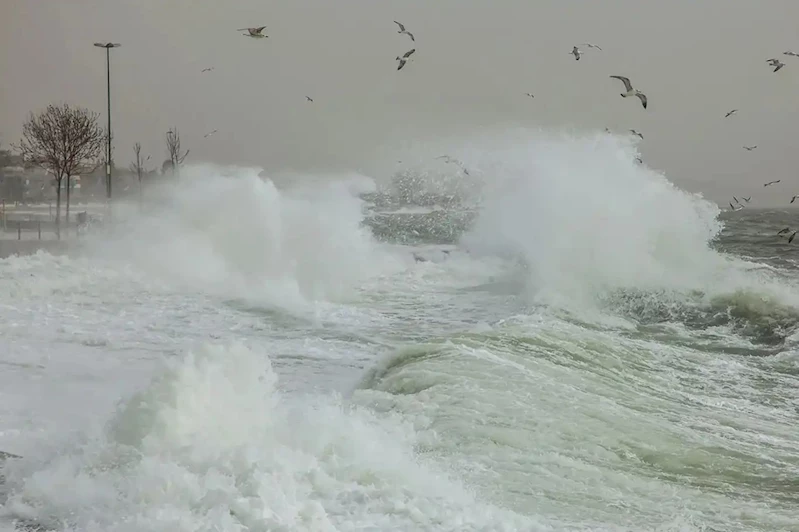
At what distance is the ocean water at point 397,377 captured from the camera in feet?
13.9

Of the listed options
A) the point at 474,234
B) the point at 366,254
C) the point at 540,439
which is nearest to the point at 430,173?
the point at 474,234

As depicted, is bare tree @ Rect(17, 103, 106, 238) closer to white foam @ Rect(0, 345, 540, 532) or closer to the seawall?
the seawall

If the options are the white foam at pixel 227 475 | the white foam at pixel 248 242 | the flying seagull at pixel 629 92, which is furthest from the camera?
the white foam at pixel 248 242

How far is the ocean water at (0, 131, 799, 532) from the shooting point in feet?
13.9

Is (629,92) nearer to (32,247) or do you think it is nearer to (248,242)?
(248,242)

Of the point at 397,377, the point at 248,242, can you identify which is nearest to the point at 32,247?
the point at 248,242

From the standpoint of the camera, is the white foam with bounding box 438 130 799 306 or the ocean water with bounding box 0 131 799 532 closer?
the ocean water with bounding box 0 131 799 532

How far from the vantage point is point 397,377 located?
7391mm

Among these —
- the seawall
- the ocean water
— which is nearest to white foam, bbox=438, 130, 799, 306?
the ocean water

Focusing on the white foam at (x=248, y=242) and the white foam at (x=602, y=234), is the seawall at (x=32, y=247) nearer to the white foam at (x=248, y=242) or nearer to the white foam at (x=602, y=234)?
the white foam at (x=248, y=242)

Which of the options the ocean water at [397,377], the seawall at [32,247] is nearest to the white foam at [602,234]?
the ocean water at [397,377]

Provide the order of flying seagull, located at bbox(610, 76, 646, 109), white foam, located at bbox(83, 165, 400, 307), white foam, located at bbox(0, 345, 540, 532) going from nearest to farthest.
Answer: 1. white foam, located at bbox(0, 345, 540, 532)
2. flying seagull, located at bbox(610, 76, 646, 109)
3. white foam, located at bbox(83, 165, 400, 307)

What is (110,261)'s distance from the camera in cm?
1614

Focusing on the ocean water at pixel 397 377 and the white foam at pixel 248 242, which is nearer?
the ocean water at pixel 397 377
